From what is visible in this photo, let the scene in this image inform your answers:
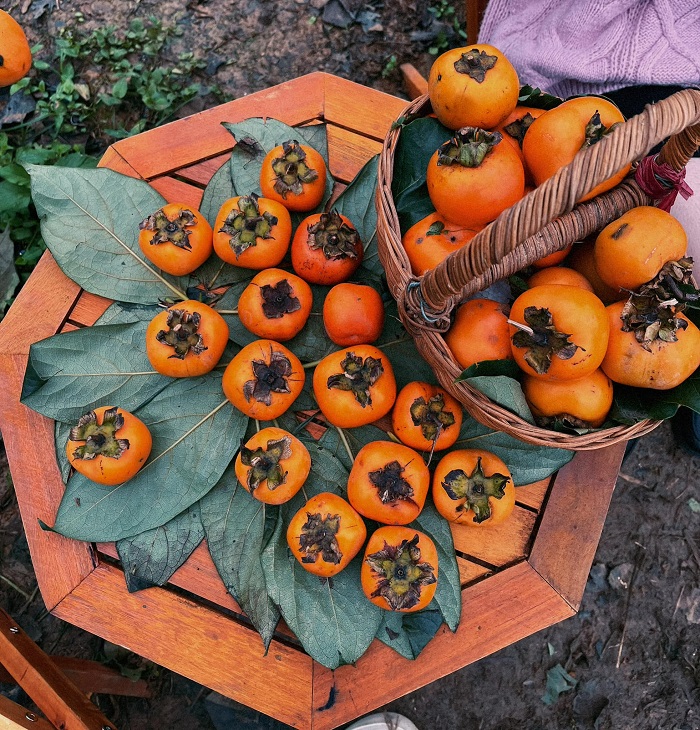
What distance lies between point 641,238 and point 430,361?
428 millimetres

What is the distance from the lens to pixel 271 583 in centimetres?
122

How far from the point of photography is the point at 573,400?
3.40 feet

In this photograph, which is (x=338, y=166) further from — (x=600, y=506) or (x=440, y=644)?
(x=440, y=644)

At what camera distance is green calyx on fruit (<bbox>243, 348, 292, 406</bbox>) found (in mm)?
1157

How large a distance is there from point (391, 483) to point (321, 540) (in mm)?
178

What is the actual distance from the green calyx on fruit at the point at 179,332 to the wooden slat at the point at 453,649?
768 mm

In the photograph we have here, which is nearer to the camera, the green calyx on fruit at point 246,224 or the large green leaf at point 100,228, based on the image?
the green calyx on fruit at point 246,224

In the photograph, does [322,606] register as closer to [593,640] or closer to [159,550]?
[159,550]

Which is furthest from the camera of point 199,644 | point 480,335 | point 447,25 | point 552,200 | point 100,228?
point 447,25

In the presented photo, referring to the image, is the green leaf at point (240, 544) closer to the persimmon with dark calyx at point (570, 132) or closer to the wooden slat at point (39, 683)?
the wooden slat at point (39, 683)

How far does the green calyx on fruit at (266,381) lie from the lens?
116 cm

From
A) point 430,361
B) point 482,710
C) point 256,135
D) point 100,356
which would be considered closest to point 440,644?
point 430,361

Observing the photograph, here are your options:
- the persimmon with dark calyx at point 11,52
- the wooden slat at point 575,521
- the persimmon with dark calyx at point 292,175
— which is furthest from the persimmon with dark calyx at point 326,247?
the persimmon with dark calyx at point 11,52

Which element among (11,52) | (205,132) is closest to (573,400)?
(205,132)
